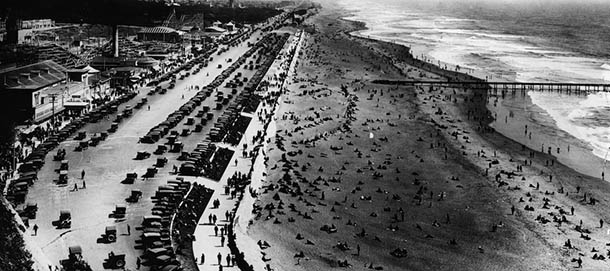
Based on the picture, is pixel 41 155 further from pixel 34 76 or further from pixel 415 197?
pixel 415 197

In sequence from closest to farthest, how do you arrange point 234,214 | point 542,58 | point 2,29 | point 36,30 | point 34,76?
1. point 234,214
2. point 34,76
3. point 2,29
4. point 36,30
5. point 542,58

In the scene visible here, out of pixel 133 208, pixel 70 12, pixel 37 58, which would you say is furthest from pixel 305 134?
pixel 70 12

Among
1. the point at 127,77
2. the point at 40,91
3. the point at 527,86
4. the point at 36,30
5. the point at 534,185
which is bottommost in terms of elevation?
the point at 534,185

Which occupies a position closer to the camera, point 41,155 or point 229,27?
point 41,155

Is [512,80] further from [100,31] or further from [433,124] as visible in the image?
[100,31]

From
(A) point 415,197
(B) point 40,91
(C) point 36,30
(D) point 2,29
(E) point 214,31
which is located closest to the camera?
(A) point 415,197

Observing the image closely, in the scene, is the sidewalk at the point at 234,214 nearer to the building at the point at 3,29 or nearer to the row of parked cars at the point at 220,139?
the row of parked cars at the point at 220,139

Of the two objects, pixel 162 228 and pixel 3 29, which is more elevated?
pixel 3 29

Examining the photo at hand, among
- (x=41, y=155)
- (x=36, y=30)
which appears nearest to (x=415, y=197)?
(x=41, y=155)

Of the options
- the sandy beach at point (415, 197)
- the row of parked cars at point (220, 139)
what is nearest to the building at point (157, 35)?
the row of parked cars at point (220, 139)
